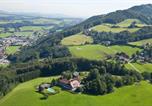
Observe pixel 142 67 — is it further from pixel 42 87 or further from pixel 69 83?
pixel 42 87

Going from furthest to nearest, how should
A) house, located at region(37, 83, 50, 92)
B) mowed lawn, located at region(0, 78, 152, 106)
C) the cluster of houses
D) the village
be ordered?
the cluster of houses → house, located at region(37, 83, 50, 92) → the village → mowed lawn, located at region(0, 78, 152, 106)

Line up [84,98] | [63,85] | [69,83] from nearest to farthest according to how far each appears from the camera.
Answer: [84,98] → [69,83] → [63,85]

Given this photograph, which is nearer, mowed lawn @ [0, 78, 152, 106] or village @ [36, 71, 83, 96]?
mowed lawn @ [0, 78, 152, 106]

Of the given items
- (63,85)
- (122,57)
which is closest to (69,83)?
(63,85)

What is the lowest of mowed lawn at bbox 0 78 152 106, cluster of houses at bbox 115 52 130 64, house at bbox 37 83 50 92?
mowed lawn at bbox 0 78 152 106

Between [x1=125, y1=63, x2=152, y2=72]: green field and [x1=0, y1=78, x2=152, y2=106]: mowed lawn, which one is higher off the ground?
[x1=125, y1=63, x2=152, y2=72]: green field

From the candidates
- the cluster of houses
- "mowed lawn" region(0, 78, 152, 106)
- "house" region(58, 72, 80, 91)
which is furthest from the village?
the cluster of houses

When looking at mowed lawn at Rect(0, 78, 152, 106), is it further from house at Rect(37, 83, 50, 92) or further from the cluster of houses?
the cluster of houses

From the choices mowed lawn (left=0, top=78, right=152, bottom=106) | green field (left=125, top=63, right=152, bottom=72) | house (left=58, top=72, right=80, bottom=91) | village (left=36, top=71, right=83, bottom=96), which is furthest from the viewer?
green field (left=125, top=63, right=152, bottom=72)
